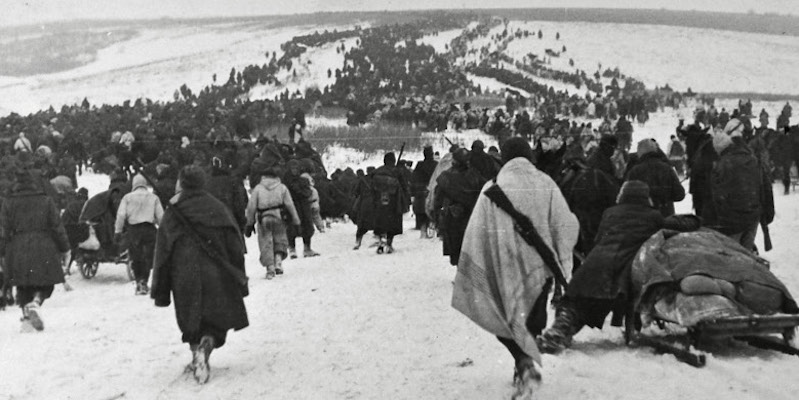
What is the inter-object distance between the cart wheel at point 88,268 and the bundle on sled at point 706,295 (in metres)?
9.14

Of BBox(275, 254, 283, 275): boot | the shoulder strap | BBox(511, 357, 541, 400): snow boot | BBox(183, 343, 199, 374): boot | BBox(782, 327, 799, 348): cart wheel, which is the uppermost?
the shoulder strap

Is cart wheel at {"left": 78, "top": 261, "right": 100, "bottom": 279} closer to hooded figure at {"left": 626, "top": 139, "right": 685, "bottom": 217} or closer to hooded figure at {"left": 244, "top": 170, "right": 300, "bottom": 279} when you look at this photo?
hooded figure at {"left": 244, "top": 170, "right": 300, "bottom": 279}

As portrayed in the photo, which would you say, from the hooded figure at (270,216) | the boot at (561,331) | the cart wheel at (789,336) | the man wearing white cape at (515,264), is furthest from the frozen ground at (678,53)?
the man wearing white cape at (515,264)

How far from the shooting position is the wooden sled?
19.9 ft

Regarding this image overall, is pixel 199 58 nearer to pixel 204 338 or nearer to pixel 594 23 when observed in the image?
pixel 594 23

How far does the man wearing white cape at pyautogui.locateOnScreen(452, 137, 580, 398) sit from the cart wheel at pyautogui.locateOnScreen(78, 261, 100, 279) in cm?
906

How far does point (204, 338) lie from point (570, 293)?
2887mm

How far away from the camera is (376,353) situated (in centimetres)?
731

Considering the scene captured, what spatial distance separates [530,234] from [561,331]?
155 cm

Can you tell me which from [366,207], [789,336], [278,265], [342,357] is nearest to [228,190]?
[278,265]

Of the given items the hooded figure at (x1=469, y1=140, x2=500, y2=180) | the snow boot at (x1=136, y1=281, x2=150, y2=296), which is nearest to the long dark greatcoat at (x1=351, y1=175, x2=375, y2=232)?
the snow boot at (x1=136, y1=281, x2=150, y2=296)

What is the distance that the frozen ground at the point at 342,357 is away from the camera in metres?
5.98

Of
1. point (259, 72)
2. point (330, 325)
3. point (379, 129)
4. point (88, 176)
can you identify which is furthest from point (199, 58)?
point (330, 325)

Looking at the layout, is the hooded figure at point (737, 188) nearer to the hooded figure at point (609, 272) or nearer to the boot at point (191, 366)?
the hooded figure at point (609, 272)
